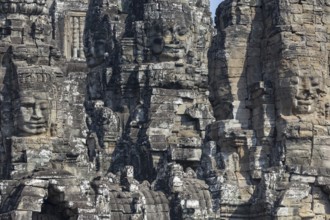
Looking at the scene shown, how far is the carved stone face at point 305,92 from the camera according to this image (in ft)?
211

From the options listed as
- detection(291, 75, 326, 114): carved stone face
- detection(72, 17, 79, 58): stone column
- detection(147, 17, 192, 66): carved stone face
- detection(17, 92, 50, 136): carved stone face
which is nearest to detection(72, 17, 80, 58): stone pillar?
detection(72, 17, 79, 58): stone column

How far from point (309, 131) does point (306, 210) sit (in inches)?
78.4

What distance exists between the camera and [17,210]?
191 feet

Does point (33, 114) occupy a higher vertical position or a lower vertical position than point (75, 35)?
lower

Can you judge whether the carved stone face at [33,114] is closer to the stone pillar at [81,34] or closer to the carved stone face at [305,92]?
the carved stone face at [305,92]

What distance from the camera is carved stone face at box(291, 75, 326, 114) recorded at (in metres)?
64.2

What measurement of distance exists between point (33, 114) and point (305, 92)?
7025mm

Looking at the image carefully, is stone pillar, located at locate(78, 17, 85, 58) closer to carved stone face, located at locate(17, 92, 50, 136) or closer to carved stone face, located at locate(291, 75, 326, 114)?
carved stone face, located at locate(291, 75, 326, 114)

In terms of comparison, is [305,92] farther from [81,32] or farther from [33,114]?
[81,32]

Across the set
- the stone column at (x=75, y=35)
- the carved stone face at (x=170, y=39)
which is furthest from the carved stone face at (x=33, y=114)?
the stone column at (x=75, y=35)

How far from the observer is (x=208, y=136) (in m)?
66.1

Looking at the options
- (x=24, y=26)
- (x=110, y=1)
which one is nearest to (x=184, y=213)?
(x=24, y=26)

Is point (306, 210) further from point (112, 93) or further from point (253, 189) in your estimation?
point (112, 93)

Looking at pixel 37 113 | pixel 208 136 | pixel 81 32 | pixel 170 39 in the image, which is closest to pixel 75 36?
pixel 81 32
